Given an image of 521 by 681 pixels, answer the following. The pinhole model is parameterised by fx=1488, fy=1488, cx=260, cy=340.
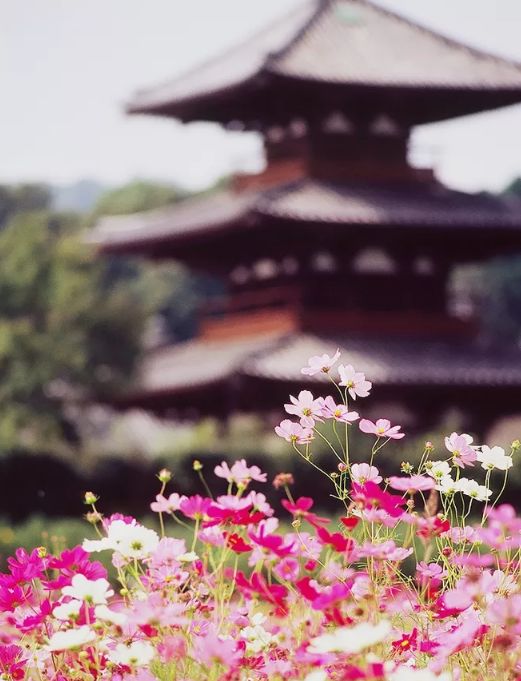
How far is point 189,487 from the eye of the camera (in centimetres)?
1755

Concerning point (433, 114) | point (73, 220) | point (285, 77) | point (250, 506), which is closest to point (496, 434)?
point (433, 114)

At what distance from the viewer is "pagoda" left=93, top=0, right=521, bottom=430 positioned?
2119 centimetres

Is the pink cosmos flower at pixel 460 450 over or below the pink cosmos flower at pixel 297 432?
below

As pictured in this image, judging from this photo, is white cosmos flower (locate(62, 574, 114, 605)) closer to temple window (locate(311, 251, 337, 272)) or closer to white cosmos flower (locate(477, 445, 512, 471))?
white cosmos flower (locate(477, 445, 512, 471))

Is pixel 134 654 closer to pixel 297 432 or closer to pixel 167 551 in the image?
pixel 167 551

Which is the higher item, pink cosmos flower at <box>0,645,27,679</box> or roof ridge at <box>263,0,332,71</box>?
pink cosmos flower at <box>0,645,27,679</box>

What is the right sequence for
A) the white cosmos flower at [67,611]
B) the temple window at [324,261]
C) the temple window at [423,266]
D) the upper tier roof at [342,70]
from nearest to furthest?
the white cosmos flower at [67,611]
the upper tier roof at [342,70]
the temple window at [324,261]
the temple window at [423,266]

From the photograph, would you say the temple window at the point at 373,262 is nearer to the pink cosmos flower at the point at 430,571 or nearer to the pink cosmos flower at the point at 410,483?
the pink cosmos flower at the point at 430,571

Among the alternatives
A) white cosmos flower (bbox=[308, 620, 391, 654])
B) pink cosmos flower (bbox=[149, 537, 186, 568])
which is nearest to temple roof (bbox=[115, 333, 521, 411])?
pink cosmos flower (bbox=[149, 537, 186, 568])

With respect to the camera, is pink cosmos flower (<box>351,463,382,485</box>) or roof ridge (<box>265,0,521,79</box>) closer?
pink cosmos flower (<box>351,463,382,485</box>)

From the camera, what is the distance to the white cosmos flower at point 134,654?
2861 millimetres

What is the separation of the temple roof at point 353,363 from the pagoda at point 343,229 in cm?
3

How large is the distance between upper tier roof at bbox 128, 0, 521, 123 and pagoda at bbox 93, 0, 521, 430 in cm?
4

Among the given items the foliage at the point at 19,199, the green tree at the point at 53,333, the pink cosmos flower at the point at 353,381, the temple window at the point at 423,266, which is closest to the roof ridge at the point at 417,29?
the temple window at the point at 423,266
